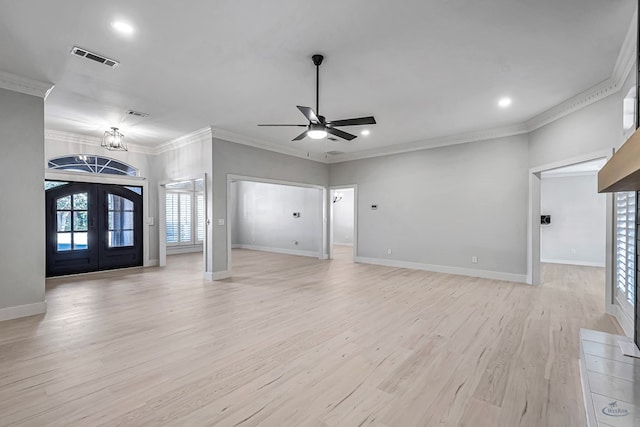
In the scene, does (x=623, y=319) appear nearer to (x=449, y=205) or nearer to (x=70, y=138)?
(x=449, y=205)

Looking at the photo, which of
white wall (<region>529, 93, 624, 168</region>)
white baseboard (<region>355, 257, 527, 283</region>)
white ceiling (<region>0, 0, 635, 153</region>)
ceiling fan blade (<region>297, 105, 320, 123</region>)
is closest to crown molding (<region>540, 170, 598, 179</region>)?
white wall (<region>529, 93, 624, 168</region>)

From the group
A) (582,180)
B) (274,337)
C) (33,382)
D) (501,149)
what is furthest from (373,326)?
(582,180)

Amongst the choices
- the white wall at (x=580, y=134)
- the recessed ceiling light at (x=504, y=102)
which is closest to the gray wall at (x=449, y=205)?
the white wall at (x=580, y=134)

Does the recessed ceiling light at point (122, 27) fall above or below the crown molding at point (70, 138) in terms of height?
above

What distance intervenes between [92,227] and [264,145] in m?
4.36

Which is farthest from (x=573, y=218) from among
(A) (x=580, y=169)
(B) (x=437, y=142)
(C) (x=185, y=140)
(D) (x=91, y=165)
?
(D) (x=91, y=165)

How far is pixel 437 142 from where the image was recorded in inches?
262

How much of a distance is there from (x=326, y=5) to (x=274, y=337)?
3.23m

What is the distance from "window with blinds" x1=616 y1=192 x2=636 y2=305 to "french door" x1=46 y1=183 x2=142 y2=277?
910 centimetres

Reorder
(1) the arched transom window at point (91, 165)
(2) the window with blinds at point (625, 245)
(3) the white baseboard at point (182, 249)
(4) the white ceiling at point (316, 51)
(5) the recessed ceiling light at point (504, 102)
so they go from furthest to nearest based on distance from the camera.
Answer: (3) the white baseboard at point (182, 249) → (1) the arched transom window at point (91, 165) → (5) the recessed ceiling light at point (504, 102) → (2) the window with blinds at point (625, 245) → (4) the white ceiling at point (316, 51)

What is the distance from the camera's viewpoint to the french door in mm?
6176

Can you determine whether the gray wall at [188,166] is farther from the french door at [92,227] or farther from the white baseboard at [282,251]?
the white baseboard at [282,251]

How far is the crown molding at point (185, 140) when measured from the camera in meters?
5.95

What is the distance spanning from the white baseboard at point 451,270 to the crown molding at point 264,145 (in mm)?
3119
